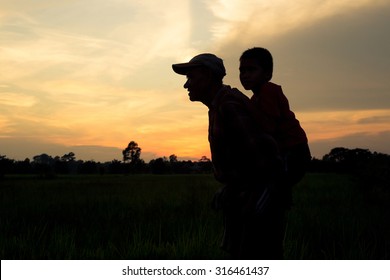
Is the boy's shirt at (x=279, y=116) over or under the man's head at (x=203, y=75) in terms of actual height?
under

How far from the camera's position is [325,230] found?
A: 23.8 ft

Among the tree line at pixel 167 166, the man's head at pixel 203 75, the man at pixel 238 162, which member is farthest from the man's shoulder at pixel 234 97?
the tree line at pixel 167 166

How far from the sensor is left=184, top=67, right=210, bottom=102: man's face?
2.65 m

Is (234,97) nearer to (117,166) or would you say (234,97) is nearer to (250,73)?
(250,73)

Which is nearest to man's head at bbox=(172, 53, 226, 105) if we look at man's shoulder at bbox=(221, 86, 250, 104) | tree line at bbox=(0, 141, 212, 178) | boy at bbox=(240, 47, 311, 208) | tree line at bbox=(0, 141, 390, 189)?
man's shoulder at bbox=(221, 86, 250, 104)

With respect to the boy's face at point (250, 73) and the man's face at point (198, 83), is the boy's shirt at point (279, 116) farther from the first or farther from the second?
the man's face at point (198, 83)

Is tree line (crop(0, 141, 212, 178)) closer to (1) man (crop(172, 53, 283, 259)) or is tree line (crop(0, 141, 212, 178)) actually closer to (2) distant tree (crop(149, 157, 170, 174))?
(2) distant tree (crop(149, 157, 170, 174))

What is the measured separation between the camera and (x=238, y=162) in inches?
97.8

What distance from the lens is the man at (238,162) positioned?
95.0 inches

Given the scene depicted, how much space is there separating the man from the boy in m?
0.25

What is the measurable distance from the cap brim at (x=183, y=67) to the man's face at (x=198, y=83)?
0.02 meters

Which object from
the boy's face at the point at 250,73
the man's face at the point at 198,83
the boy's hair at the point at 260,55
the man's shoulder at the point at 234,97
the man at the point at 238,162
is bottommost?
the man at the point at 238,162

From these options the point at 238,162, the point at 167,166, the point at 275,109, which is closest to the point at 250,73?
the point at 275,109

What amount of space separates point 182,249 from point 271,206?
3063 mm
